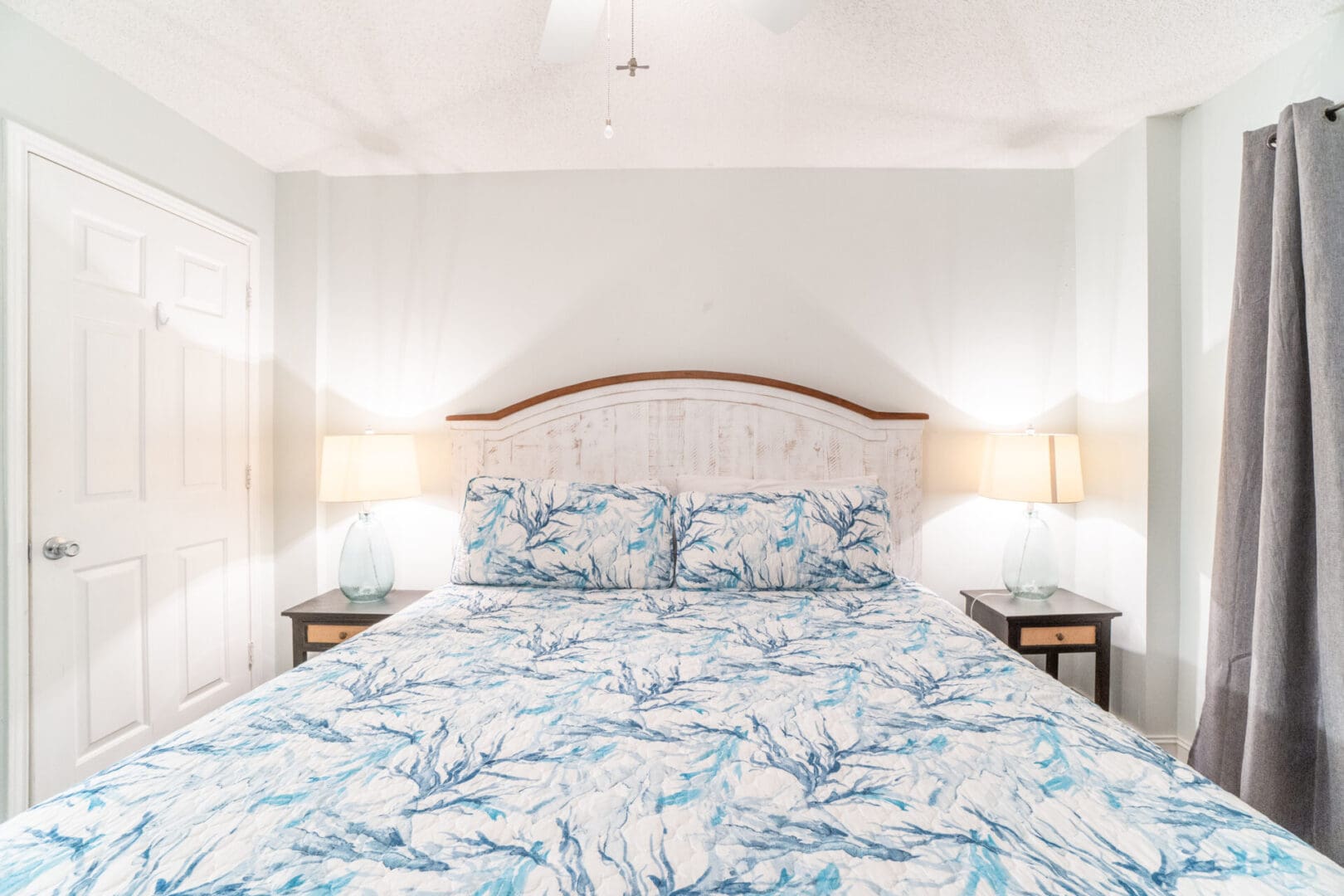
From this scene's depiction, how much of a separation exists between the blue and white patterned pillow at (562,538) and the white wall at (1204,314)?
1941 millimetres

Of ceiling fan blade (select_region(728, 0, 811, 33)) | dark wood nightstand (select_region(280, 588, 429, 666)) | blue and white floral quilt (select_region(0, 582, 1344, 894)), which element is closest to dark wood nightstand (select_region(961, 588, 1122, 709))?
blue and white floral quilt (select_region(0, 582, 1344, 894))

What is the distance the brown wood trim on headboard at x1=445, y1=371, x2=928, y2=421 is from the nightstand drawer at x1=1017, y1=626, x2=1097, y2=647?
93 cm

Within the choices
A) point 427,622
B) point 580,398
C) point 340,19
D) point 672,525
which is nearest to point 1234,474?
point 672,525

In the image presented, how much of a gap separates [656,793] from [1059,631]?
6.58ft

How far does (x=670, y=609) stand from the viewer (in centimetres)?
190

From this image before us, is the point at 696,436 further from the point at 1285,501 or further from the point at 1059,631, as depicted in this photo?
the point at 1285,501

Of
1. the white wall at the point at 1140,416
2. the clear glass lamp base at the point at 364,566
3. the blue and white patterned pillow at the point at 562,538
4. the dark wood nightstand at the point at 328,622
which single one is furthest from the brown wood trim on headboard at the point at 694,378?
the dark wood nightstand at the point at 328,622

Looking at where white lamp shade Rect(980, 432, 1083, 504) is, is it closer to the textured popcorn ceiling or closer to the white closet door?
the textured popcorn ceiling

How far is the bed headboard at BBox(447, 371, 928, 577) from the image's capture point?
8.43ft

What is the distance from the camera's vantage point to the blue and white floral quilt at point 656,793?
73 centimetres

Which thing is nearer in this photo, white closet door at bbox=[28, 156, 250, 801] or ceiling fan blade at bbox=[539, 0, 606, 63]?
ceiling fan blade at bbox=[539, 0, 606, 63]

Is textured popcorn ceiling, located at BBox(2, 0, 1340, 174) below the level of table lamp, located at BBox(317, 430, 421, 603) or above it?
above

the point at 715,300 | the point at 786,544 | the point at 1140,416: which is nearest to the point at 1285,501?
the point at 1140,416

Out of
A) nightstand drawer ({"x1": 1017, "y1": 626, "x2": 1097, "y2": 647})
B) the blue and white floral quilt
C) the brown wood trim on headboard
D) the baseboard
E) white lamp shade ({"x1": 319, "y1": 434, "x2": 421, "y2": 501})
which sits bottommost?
the baseboard
